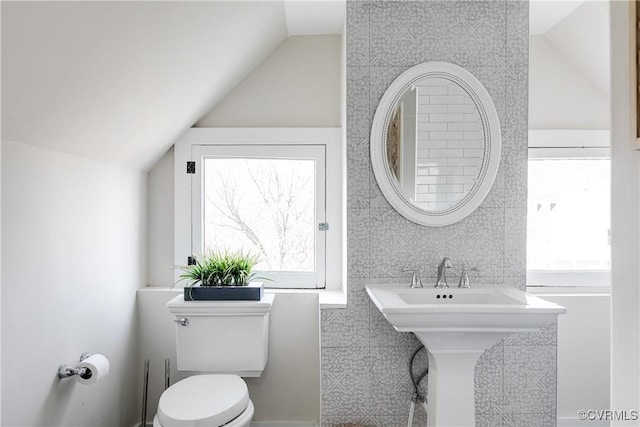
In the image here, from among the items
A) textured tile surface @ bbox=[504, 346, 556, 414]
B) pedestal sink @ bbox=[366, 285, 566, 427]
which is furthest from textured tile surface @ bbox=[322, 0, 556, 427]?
pedestal sink @ bbox=[366, 285, 566, 427]

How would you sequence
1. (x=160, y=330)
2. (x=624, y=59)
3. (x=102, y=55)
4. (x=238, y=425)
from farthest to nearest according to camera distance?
(x=160, y=330), (x=238, y=425), (x=102, y=55), (x=624, y=59)

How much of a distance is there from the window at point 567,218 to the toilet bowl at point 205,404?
176cm

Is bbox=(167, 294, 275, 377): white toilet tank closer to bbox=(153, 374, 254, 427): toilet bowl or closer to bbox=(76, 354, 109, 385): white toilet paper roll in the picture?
bbox=(153, 374, 254, 427): toilet bowl

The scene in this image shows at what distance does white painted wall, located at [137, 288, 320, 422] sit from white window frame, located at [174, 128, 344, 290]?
0.19 m

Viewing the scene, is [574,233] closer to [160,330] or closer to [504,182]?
[504,182]

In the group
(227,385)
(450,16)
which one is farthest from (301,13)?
(227,385)

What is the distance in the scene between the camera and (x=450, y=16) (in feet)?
7.25

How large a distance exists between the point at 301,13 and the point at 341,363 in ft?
5.68

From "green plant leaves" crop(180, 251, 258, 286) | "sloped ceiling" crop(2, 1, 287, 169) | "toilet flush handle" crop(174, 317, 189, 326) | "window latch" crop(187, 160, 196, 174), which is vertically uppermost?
"sloped ceiling" crop(2, 1, 287, 169)

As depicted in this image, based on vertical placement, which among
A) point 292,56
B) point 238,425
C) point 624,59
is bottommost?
point 238,425

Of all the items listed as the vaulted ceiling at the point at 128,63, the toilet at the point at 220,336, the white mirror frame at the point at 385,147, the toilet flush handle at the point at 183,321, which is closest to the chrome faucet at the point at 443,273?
the white mirror frame at the point at 385,147

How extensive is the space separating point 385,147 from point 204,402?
1334mm

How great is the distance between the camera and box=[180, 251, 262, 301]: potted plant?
7.55 feet

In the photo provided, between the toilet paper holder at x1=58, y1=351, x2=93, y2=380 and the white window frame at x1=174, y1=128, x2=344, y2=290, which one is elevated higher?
the white window frame at x1=174, y1=128, x2=344, y2=290
